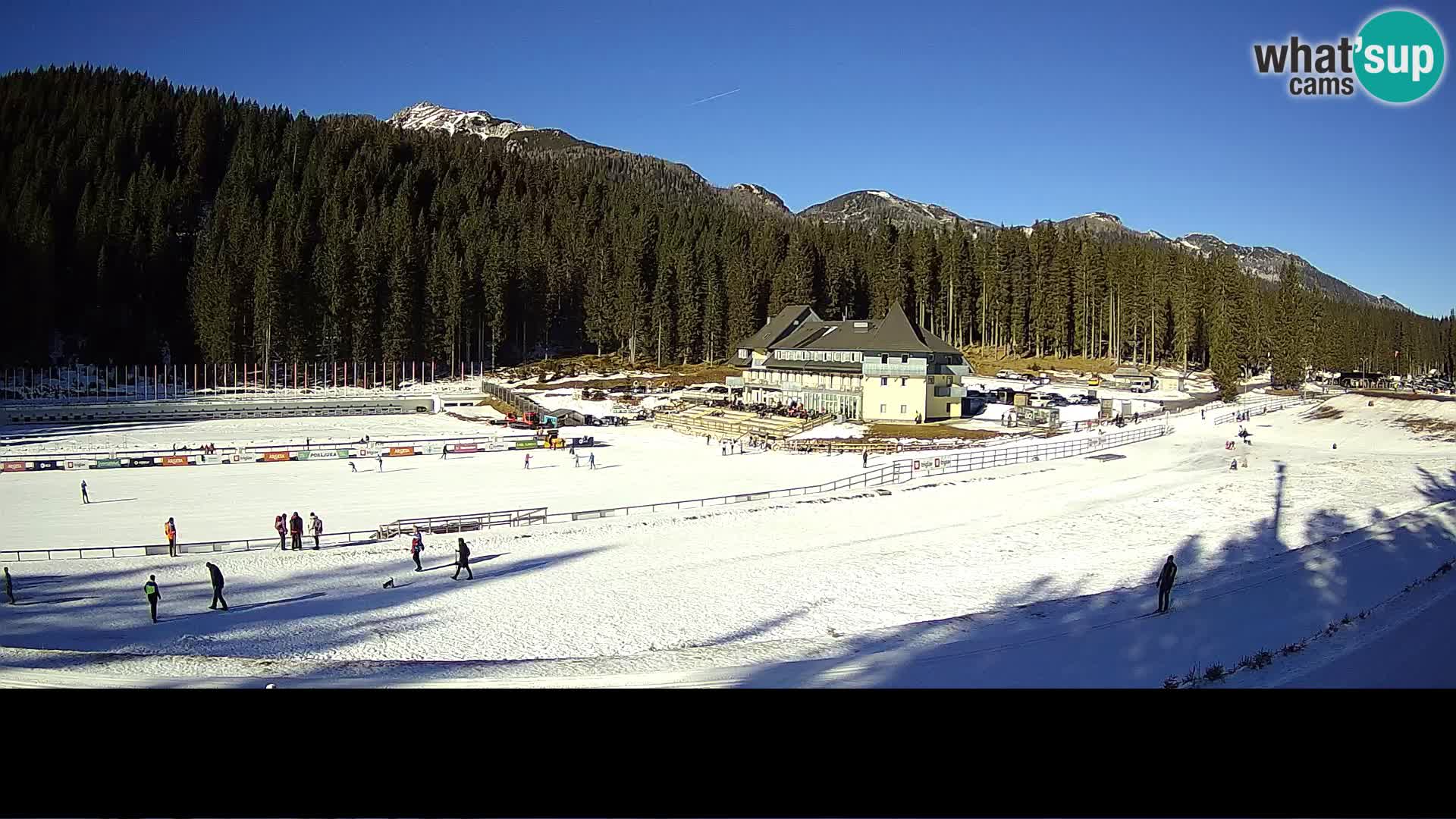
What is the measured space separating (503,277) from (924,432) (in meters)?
47.9

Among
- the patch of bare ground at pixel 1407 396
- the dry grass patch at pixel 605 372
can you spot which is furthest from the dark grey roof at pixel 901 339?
the dry grass patch at pixel 605 372

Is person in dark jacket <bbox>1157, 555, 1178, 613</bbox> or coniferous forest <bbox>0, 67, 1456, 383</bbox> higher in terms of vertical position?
coniferous forest <bbox>0, 67, 1456, 383</bbox>

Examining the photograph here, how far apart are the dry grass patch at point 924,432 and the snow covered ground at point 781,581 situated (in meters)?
8.51

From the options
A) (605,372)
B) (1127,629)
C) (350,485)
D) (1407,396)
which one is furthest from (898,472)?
(605,372)

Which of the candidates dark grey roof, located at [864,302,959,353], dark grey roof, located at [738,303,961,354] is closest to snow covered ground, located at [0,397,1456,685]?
dark grey roof, located at [864,302,959,353]

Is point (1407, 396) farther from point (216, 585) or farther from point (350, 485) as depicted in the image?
point (216, 585)

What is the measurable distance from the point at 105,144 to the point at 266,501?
16.6 metres

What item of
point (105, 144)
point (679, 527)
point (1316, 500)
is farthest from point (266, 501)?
point (1316, 500)

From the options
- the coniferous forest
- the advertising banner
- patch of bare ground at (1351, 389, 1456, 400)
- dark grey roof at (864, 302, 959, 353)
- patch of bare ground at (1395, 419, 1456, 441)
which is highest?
the coniferous forest

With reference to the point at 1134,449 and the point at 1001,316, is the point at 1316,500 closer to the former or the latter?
the point at 1134,449

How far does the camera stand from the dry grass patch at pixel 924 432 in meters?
35.1

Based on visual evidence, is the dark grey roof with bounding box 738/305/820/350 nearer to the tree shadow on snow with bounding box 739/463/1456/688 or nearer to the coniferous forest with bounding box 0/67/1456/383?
the coniferous forest with bounding box 0/67/1456/383

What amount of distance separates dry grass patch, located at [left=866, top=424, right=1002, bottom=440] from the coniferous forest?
52.7 ft

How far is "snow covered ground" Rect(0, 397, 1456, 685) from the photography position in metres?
9.98
